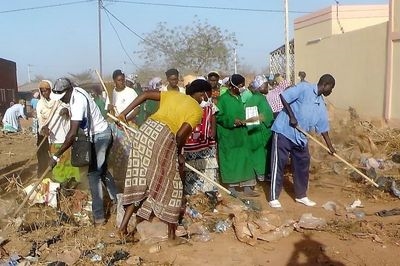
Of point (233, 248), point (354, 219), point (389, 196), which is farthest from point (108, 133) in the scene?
point (389, 196)

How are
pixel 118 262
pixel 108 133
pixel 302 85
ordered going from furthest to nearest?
1. pixel 302 85
2. pixel 108 133
3. pixel 118 262

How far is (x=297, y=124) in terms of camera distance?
5.93 m

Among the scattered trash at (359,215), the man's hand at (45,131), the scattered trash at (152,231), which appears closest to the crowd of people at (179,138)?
the man's hand at (45,131)

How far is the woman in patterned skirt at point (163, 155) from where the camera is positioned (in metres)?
4.69

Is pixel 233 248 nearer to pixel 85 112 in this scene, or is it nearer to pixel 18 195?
pixel 85 112

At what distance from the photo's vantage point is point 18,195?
20.7 feet

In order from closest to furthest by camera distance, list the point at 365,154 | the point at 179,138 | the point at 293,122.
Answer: the point at 179,138
the point at 293,122
the point at 365,154

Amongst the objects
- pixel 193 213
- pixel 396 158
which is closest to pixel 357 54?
pixel 396 158

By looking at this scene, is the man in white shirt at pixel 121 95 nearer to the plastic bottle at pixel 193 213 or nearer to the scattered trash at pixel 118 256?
the plastic bottle at pixel 193 213

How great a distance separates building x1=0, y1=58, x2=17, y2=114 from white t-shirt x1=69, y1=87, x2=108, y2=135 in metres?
28.5

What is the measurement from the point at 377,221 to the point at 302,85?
1733mm

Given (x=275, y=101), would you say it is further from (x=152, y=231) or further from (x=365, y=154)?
(x=152, y=231)

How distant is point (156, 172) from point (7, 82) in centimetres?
3268

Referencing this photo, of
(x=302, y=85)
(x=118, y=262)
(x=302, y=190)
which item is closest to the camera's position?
(x=118, y=262)
